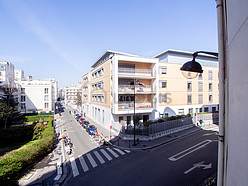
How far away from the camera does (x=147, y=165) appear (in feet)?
37.4

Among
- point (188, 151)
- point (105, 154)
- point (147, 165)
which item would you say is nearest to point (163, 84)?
point (188, 151)

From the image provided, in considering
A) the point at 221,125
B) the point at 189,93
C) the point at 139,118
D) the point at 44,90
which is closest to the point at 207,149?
the point at 139,118

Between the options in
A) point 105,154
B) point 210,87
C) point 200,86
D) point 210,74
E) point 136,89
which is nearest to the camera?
point 105,154

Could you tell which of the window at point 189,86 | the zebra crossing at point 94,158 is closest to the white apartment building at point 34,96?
the zebra crossing at point 94,158

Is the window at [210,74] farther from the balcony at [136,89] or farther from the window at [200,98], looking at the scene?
the balcony at [136,89]

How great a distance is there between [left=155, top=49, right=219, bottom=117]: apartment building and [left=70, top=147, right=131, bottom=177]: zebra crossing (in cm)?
1371

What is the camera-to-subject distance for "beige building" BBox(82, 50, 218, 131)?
2239 centimetres

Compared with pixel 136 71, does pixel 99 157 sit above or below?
A: below

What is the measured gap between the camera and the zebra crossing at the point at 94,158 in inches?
466

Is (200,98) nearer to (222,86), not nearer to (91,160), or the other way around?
(91,160)

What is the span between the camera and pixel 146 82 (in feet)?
83.0

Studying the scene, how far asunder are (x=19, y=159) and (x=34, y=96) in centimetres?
3583

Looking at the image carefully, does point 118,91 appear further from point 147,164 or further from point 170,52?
point 170,52

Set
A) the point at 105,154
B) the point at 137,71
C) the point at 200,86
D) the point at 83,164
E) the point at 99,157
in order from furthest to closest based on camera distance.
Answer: the point at 200,86, the point at 137,71, the point at 105,154, the point at 99,157, the point at 83,164
